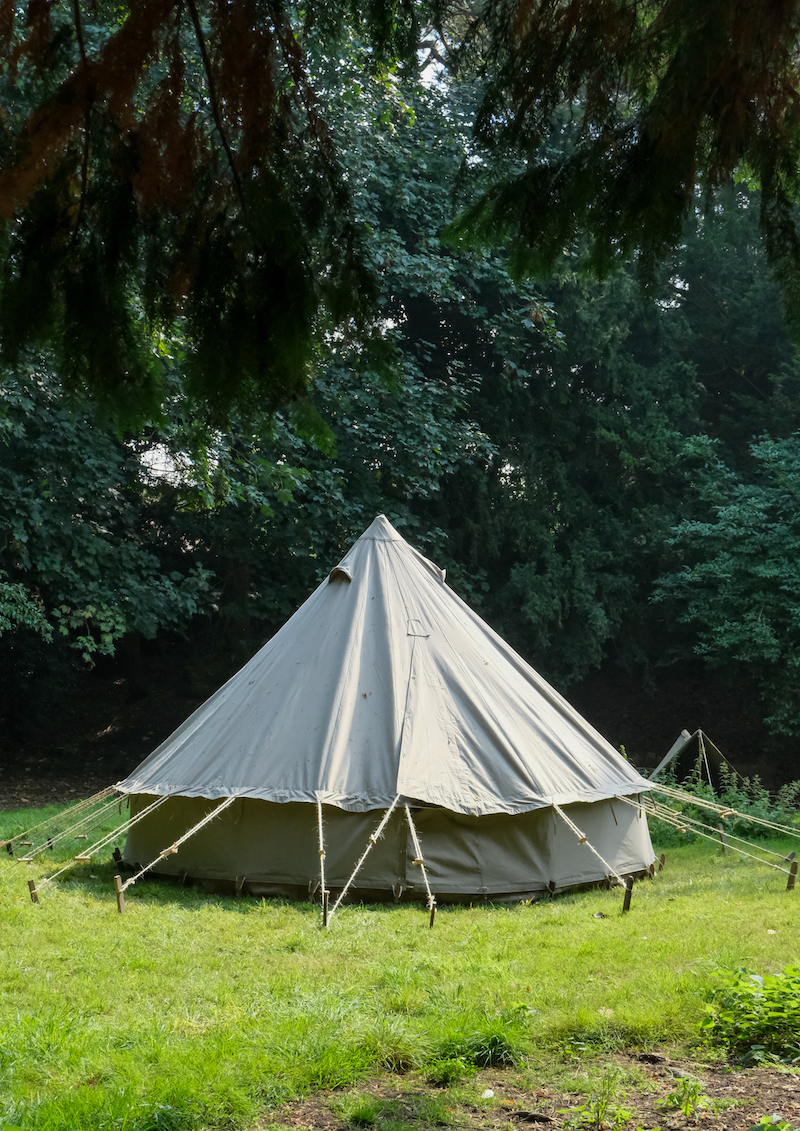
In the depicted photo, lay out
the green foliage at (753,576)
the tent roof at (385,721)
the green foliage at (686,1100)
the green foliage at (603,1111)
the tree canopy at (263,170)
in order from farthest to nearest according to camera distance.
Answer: the green foliage at (753,576) → the tent roof at (385,721) → the green foliage at (686,1100) → the green foliage at (603,1111) → the tree canopy at (263,170)

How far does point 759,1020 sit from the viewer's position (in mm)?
3916

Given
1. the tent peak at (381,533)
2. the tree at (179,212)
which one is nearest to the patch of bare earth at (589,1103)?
the tree at (179,212)

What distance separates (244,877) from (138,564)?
8509 mm

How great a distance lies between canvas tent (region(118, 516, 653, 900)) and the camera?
268 inches

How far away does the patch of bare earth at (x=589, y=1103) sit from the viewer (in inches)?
126

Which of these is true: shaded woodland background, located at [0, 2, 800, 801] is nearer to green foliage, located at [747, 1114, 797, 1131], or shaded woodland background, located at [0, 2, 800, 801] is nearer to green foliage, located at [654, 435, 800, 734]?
green foliage, located at [654, 435, 800, 734]

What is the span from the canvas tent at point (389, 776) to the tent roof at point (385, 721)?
15mm

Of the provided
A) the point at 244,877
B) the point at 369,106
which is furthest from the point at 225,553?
the point at 244,877

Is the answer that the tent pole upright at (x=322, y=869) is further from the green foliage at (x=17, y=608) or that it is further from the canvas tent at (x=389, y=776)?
the green foliage at (x=17, y=608)

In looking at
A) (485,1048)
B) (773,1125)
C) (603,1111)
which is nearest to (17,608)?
(485,1048)

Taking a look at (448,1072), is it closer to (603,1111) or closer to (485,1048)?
(485,1048)

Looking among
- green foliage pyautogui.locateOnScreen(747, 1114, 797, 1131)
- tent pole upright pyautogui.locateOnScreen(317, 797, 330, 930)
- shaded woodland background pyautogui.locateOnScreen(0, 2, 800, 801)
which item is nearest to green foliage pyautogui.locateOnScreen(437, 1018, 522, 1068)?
green foliage pyautogui.locateOnScreen(747, 1114, 797, 1131)

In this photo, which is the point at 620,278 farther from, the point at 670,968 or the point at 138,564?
the point at 670,968

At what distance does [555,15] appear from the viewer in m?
3.16
